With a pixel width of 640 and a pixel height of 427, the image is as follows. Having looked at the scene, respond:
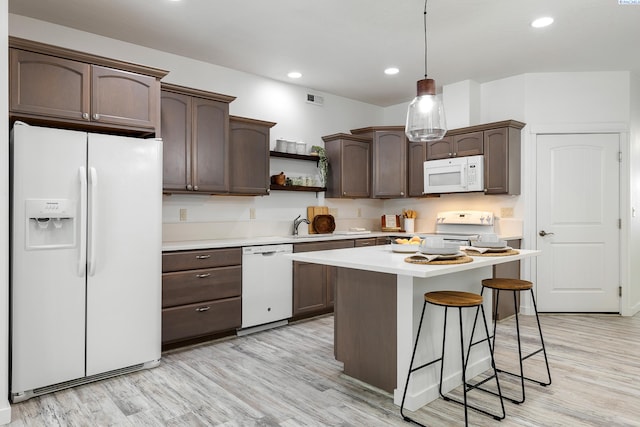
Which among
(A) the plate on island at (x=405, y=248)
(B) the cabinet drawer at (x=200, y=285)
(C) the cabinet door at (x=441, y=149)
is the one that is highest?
(C) the cabinet door at (x=441, y=149)

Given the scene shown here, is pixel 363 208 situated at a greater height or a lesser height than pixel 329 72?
lesser

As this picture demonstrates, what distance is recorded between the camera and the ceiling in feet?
10.5

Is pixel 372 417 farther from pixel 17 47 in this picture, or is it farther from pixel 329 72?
pixel 329 72

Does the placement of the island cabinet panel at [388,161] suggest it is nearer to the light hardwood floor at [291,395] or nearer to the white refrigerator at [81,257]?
the light hardwood floor at [291,395]

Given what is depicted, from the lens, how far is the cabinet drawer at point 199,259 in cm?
342

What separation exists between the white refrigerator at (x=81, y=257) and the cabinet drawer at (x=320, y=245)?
5.08 ft

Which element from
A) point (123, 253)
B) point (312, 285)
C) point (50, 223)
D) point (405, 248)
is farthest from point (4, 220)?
point (312, 285)

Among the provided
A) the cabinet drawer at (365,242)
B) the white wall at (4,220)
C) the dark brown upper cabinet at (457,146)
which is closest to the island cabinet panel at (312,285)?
the cabinet drawer at (365,242)

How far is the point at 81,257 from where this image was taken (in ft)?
9.08

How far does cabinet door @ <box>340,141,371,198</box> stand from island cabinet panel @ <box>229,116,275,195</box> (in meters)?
1.16

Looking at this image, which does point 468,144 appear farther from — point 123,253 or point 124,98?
point 123,253

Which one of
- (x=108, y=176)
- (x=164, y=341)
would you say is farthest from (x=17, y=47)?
(x=164, y=341)

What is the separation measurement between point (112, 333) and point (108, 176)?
1094mm

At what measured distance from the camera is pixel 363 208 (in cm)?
596
